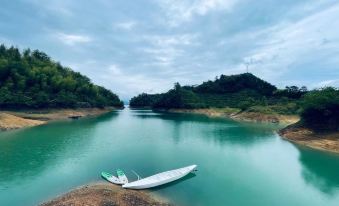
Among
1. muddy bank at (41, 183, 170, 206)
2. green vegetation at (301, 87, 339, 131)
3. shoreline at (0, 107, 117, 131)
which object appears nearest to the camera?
muddy bank at (41, 183, 170, 206)

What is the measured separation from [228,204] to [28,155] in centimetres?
2564

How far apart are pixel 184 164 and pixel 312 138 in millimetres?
27068

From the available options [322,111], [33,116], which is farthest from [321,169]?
[33,116]

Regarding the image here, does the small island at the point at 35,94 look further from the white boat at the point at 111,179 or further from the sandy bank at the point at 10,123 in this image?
the white boat at the point at 111,179

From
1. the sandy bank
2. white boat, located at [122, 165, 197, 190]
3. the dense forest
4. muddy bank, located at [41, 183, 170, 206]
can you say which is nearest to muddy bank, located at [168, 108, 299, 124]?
the dense forest

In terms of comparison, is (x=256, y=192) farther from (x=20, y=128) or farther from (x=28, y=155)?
(x=20, y=128)

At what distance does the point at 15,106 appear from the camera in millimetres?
79688

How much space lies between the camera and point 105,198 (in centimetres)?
2169

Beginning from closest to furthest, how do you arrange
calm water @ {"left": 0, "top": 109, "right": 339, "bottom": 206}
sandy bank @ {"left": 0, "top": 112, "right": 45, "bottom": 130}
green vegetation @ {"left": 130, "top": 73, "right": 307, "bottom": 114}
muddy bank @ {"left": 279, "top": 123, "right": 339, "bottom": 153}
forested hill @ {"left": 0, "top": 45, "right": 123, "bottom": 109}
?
calm water @ {"left": 0, "top": 109, "right": 339, "bottom": 206}, muddy bank @ {"left": 279, "top": 123, "right": 339, "bottom": 153}, sandy bank @ {"left": 0, "top": 112, "right": 45, "bottom": 130}, forested hill @ {"left": 0, "top": 45, "right": 123, "bottom": 109}, green vegetation @ {"left": 130, "top": 73, "right": 307, "bottom": 114}

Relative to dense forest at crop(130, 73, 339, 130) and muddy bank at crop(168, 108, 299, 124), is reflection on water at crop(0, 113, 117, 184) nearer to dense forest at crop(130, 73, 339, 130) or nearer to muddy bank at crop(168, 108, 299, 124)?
dense forest at crop(130, 73, 339, 130)

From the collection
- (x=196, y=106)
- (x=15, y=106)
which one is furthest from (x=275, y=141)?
(x=196, y=106)

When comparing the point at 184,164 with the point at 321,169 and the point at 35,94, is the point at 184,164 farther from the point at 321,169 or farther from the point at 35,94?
the point at 35,94

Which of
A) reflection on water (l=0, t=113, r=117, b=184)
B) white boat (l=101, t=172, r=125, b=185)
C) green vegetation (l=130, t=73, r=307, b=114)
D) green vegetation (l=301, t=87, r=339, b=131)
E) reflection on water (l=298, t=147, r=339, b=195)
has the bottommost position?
reflection on water (l=298, t=147, r=339, b=195)

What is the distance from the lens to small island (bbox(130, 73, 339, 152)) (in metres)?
51.2
